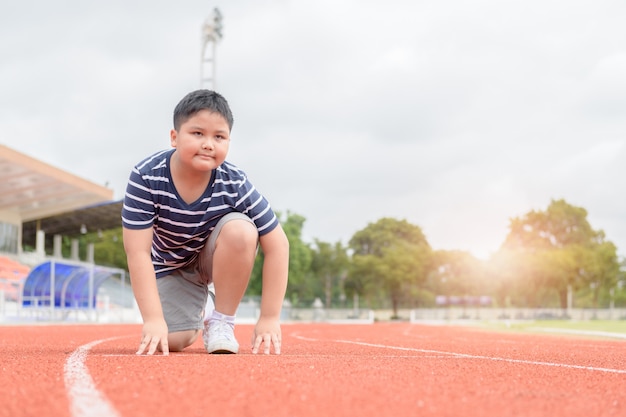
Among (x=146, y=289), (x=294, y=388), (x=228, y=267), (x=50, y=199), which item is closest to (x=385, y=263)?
(x=50, y=199)

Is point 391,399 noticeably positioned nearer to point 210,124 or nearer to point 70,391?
point 70,391

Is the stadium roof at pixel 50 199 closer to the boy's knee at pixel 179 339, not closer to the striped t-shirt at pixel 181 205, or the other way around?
the boy's knee at pixel 179 339

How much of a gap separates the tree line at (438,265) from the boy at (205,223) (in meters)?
51.4

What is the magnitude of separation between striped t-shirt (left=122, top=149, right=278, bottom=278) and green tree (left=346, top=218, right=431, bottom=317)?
58826 mm

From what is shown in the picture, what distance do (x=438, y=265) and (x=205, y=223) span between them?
219 feet

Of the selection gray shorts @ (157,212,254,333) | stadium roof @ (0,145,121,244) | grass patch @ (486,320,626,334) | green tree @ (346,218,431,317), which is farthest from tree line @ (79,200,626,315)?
gray shorts @ (157,212,254,333)

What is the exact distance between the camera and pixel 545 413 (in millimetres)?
2494

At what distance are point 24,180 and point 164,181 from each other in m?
35.1

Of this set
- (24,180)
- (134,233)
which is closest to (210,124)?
(134,233)

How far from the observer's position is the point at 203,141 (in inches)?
180

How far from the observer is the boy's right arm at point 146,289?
180 inches

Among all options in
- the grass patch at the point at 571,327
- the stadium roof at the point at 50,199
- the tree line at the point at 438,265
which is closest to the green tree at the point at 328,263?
the tree line at the point at 438,265

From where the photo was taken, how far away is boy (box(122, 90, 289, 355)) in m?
4.61

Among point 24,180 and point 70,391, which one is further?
point 24,180
